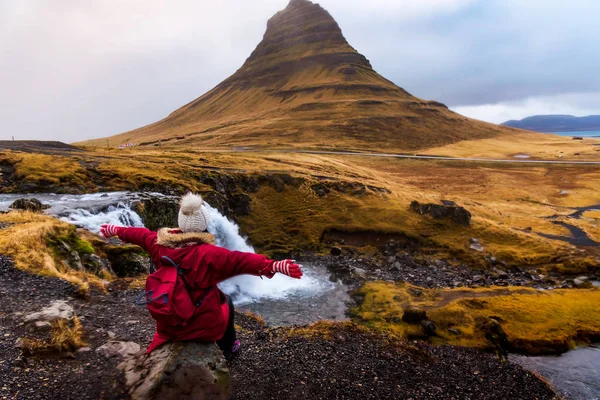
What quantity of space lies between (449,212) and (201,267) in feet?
153

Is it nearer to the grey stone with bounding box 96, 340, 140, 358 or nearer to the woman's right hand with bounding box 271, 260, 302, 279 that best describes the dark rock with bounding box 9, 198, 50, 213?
the grey stone with bounding box 96, 340, 140, 358

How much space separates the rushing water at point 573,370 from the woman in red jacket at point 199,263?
65.4 ft

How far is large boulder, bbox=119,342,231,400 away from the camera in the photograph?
7926 mm

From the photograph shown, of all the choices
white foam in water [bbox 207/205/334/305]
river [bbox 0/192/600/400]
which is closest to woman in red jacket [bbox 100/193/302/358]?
river [bbox 0/192/600/400]

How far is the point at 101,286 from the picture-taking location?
17.8 m

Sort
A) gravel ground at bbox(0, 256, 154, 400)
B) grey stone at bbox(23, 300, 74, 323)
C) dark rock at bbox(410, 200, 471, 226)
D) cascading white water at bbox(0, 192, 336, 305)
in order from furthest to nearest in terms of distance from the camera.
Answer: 1. dark rock at bbox(410, 200, 471, 226)
2. cascading white water at bbox(0, 192, 336, 305)
3. grey stone at bbox(23, 300, 74, 323)
4. gravel ground at bbox(0, 256, 154, 400)

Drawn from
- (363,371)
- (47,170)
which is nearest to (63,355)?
(363,371)

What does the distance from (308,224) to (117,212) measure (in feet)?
82.2

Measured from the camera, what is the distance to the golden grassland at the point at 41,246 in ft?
53.9

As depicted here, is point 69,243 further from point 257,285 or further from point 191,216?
point 257,285

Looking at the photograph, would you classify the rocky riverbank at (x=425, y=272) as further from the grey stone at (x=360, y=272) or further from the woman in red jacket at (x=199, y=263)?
the woman in red jacket at (x=199, y=263)

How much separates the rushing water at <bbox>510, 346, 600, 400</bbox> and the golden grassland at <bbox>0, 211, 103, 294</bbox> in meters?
24.4

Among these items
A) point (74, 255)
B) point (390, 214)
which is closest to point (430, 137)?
point (390, 214)

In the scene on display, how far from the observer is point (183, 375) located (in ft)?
26.2
